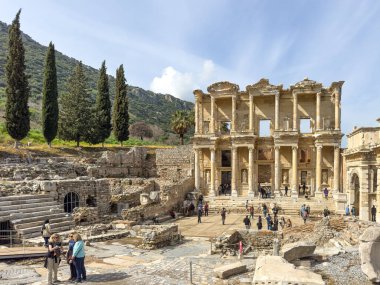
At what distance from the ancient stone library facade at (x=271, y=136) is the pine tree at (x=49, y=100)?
17087 millimetres

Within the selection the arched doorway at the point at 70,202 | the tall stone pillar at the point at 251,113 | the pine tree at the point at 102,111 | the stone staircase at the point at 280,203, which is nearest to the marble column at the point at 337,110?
the stone staircase at the point at 280,203

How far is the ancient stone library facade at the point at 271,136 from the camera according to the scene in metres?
36.4

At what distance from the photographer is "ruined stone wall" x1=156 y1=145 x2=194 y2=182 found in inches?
1676

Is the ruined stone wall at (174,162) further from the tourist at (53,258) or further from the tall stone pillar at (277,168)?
the tourist at (53,258)

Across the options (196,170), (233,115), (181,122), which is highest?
(181,122)

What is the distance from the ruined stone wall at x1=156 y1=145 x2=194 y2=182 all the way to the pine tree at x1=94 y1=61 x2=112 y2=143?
29.5 feet

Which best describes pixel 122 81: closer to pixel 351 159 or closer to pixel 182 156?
pixel 182 156

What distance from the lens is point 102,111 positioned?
47.8m

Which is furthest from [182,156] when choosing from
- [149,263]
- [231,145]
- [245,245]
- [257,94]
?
[149,263]

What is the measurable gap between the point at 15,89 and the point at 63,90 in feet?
196

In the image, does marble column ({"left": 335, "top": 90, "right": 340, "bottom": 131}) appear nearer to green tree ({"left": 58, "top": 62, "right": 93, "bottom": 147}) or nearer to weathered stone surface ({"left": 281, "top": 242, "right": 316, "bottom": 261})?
weathered stone surface ({"left": 281, "top": 242, "right": 316, "bottom": 261})

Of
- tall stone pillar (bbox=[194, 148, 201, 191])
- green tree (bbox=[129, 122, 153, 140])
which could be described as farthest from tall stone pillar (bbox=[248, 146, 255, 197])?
green tree (bbox=[129, 122, 153, 140])


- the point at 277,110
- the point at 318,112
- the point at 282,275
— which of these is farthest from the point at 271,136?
the point at 282,275

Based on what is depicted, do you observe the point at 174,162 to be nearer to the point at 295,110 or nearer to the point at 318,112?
the point at 295,110
